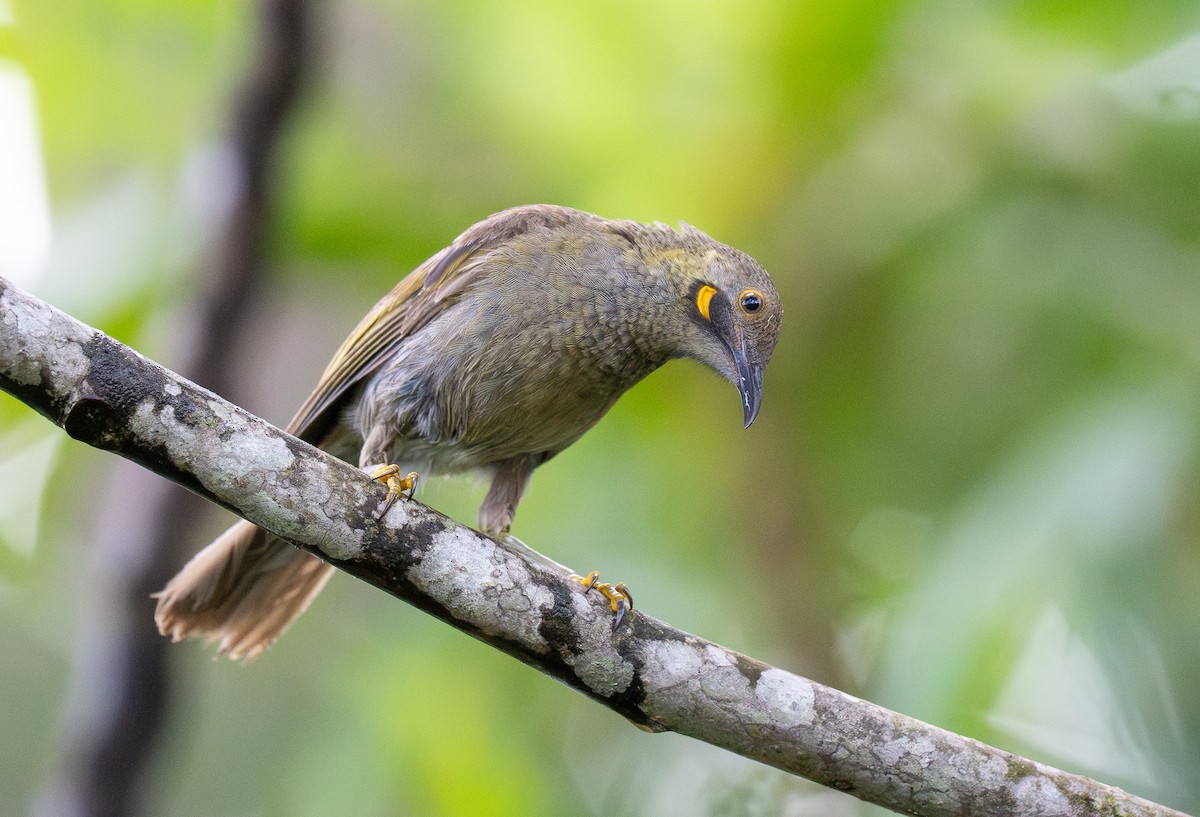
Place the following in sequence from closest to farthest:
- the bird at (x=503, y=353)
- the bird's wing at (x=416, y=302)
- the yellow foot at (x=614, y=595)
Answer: the yellow foot at (x=614, y=595) → the bird at (x=503, y=353) → the bird's wing at (x=416, y=302)

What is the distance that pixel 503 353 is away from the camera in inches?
151

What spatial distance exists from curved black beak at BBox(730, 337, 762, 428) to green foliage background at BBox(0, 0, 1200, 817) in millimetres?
1272

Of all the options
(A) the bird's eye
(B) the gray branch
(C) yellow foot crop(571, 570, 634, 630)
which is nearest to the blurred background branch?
(A) the bird's eye

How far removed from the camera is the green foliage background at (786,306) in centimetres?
495

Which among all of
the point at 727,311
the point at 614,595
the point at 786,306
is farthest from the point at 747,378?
the point at 786,306

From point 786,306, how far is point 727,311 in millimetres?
2016

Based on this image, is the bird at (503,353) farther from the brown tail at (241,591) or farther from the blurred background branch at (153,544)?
the blurred background branch at (153,544)

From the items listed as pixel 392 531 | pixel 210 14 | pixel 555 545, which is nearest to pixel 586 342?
pixel 392 531

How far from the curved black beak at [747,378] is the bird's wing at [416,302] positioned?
0.75 metres

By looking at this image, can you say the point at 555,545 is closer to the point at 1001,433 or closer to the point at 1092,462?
the point at 1001,433

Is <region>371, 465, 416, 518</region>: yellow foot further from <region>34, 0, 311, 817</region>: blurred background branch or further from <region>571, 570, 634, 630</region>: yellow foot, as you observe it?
<region>34, 0, 311, 817</region>: blurred background branch

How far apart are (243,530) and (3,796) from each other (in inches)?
236

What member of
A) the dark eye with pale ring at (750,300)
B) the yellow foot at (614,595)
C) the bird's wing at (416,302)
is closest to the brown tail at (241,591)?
the bird's wing at (416,302)

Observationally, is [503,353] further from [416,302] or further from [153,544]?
[153,544]
